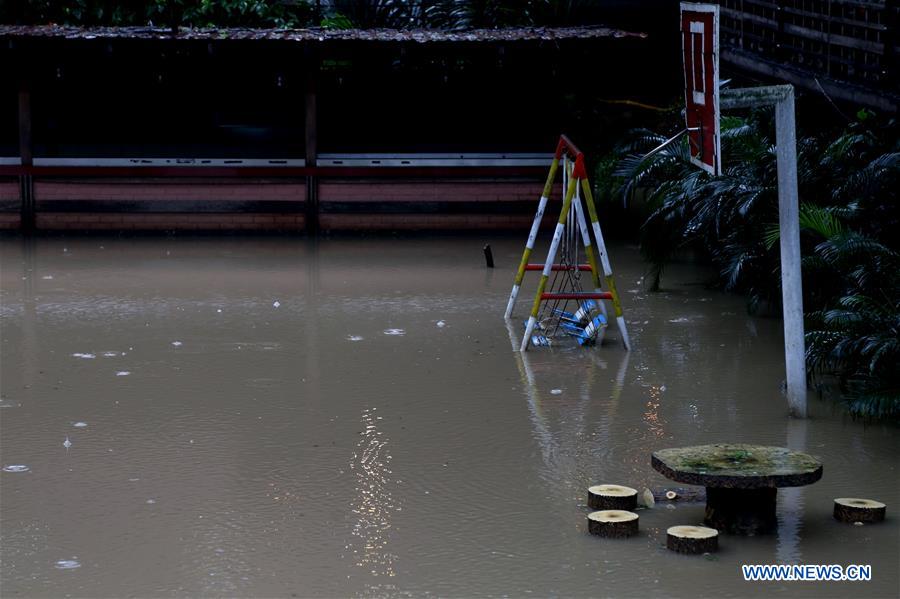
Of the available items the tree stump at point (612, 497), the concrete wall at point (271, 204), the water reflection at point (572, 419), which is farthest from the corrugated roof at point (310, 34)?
the tree stump at point (612, 497)

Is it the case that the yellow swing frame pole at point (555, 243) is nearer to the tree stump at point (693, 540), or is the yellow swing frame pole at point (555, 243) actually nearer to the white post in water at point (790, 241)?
the white post in water at point (790, 241)

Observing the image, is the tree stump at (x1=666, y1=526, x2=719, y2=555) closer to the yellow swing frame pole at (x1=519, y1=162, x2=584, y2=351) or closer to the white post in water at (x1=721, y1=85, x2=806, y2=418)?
the white post in water at (x1=721, y1=85, x2=806, y2=418)

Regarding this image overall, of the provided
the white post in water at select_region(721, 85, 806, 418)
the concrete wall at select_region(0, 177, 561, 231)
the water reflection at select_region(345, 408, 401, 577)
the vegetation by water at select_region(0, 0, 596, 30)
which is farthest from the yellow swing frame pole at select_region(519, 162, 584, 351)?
the vegetation by water at select_region(0, 0, 596, 30)

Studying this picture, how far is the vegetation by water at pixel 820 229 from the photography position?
7.59 meters

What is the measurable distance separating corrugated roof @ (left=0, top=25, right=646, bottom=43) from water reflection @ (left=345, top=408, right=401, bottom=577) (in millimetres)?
9850

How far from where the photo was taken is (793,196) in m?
7.50

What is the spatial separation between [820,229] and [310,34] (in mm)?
9659

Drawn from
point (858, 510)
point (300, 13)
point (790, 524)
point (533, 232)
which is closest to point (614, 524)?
point (790, 524)

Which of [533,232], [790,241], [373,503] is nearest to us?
[373,503]

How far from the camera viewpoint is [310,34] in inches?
650

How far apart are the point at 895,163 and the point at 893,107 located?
190 centimetres

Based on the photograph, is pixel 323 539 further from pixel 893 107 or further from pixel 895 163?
pixel 893 107

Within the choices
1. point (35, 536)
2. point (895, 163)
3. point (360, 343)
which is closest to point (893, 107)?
point (895, 163)

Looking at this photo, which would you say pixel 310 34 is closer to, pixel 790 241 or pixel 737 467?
pixel 790 241
